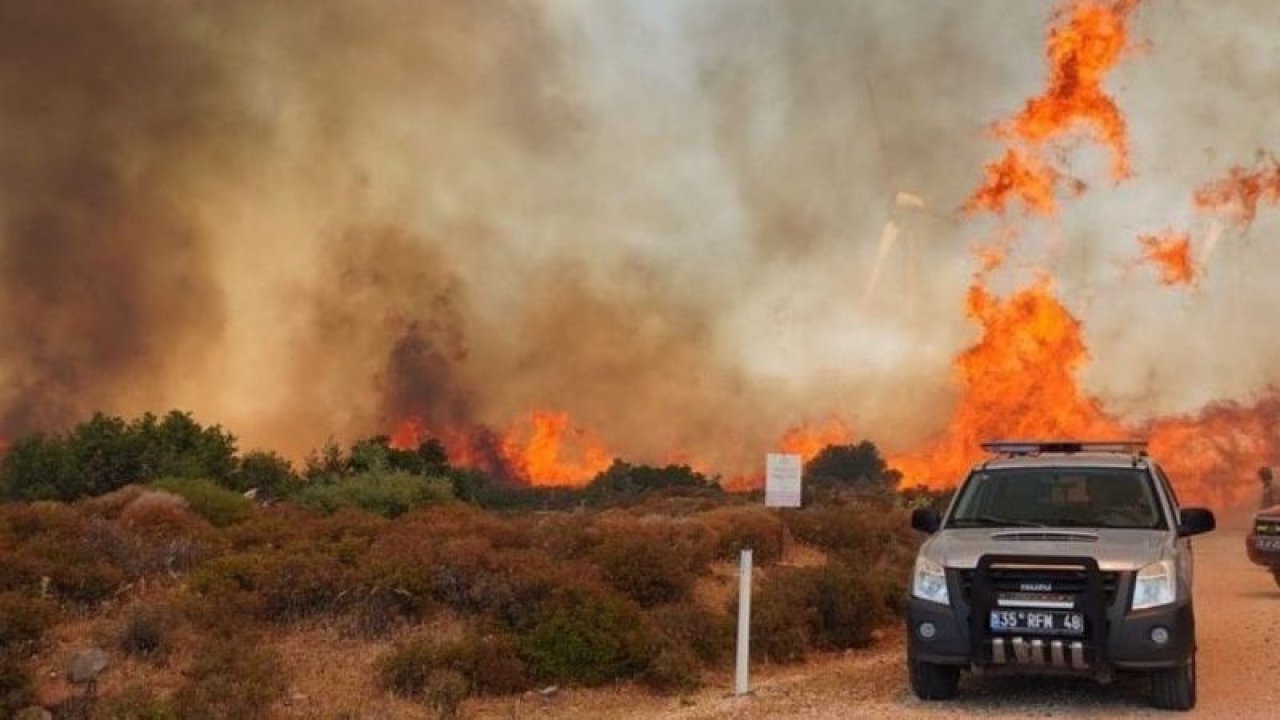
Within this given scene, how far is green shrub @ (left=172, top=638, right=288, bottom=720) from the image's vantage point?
9.84m

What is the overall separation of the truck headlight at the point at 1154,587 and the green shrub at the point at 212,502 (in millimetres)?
18998

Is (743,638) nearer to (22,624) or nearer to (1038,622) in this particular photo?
(1038,622)

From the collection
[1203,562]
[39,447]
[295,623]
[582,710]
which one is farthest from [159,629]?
[39,447]

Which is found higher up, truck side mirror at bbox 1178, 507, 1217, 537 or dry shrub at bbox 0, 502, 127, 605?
truck side mirror at bbox 1178, 507, 1217, 537

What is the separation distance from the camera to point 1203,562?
29.7 meters

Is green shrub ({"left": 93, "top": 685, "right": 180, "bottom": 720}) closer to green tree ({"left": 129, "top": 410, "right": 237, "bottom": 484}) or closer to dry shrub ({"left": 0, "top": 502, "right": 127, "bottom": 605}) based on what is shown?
dry shrub ({"left": 0, "top": 502, "right": 127, "bottom": 605})

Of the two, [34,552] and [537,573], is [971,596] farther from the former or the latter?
[34,552]

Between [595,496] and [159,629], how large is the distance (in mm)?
46645

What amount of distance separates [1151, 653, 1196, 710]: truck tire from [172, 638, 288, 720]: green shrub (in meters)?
7.74

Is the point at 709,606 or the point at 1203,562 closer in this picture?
the point at 709,606

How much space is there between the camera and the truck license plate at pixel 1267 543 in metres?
18.3

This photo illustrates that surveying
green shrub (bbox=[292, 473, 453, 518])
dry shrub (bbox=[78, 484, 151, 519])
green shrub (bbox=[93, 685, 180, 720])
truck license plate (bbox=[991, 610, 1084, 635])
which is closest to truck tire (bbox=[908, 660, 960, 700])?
truck license plate (bbox=[991, 610, 1084, 635])

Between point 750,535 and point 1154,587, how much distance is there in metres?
13.4

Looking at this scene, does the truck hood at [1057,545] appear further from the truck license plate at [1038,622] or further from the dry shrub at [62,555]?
the dry shrub at [62,555]
